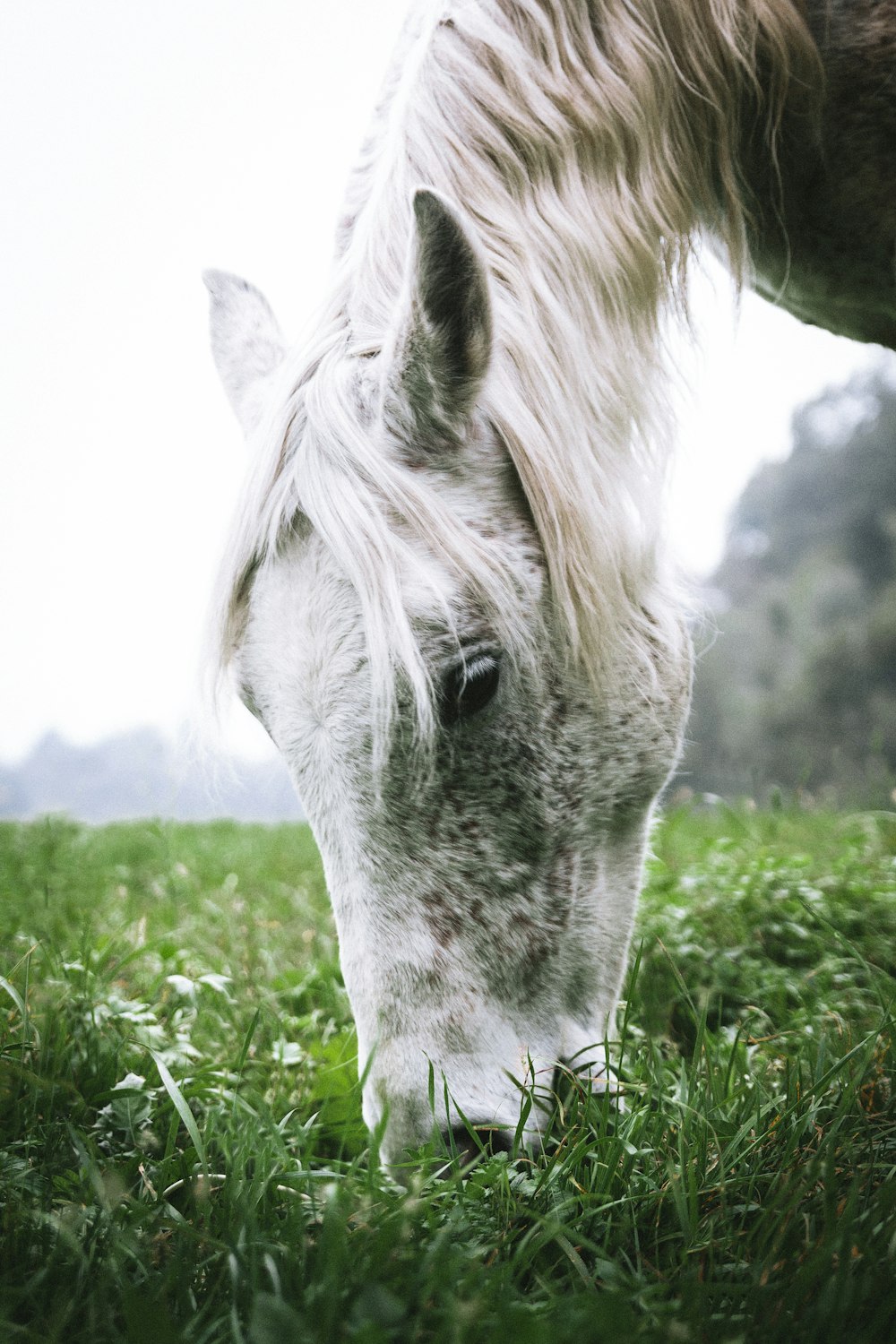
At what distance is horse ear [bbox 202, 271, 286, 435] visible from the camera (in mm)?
2221

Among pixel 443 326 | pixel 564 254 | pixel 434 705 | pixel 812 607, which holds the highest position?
pixel 812 607

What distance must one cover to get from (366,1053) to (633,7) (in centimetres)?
223

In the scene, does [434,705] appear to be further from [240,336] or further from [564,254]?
[240,336]

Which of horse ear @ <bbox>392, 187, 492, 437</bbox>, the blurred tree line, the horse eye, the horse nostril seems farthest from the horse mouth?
the blurred tree line

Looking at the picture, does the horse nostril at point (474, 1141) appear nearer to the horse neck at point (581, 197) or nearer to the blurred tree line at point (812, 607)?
the horse neck at point (581, 197)

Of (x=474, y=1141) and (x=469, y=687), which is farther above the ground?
(x=469, y=687)

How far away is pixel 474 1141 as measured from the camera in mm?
1381

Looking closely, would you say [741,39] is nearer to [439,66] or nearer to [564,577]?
[439,66]

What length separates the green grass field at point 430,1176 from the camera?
924 mm

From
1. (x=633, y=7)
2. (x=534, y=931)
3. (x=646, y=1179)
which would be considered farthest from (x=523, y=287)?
(x=646, y=1179)

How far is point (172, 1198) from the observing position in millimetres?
1284

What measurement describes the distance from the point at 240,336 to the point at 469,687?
4.33ft

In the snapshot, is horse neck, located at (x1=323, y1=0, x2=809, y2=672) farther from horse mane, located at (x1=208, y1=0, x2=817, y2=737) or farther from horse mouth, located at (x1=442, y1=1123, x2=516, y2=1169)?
horse mouth, located at (x1=442, y1=1123, x2=516, y2=1169)

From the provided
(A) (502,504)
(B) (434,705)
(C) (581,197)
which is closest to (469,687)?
(B) (434,705)
